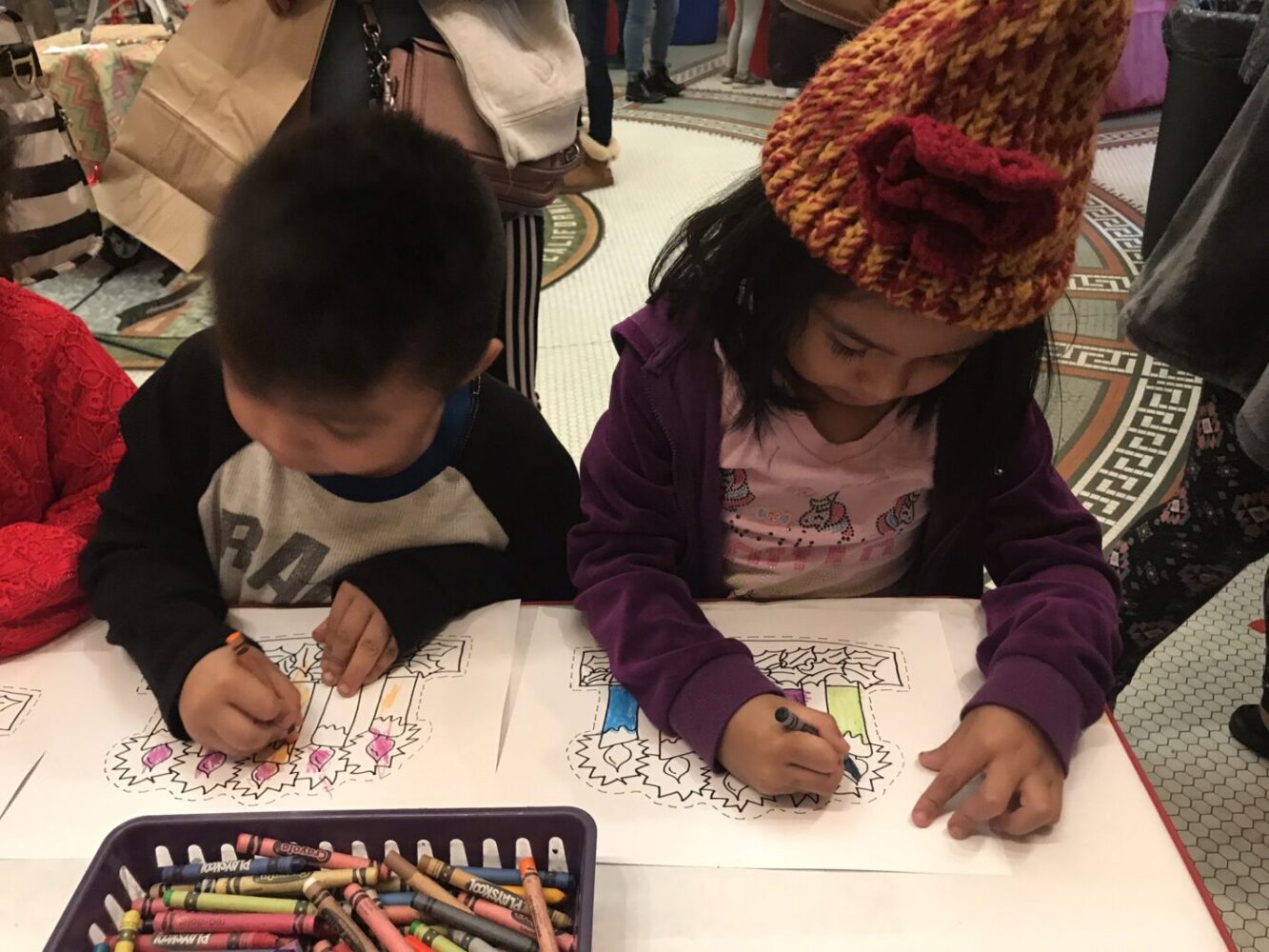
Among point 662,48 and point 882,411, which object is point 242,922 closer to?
point 882,411

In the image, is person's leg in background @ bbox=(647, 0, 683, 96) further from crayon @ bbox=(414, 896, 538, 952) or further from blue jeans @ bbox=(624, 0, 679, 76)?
crayon @ bbox=(414, 896, 538, 952)

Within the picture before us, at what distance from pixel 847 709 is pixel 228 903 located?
35 cm

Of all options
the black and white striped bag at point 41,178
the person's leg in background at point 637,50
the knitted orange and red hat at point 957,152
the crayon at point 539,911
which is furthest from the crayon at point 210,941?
the person's leg in background at point 637,50

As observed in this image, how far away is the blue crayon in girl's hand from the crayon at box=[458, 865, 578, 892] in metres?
0.14

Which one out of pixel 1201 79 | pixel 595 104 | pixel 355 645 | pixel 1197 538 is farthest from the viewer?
pixel 595 104

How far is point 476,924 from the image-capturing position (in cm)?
43

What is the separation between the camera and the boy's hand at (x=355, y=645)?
629 mm

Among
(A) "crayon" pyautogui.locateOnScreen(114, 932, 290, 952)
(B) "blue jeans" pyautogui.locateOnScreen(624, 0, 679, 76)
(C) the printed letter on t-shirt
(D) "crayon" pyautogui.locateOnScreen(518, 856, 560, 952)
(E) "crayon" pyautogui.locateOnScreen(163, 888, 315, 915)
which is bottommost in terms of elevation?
(B) "blue jeans" pyautogui.locateOnScreen(624, 0, 679, 76)

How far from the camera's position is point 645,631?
62cm

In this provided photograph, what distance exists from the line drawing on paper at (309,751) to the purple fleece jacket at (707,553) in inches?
5.0

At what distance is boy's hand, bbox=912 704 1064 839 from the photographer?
1.69 ft

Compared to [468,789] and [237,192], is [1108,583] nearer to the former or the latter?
[468,789]

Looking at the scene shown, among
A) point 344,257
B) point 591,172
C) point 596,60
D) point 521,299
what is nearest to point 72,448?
point 344,257

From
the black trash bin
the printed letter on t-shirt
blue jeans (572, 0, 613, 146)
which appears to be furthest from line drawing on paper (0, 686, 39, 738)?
blue jeans (572, 0, 613, 146)
